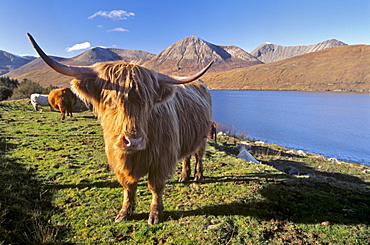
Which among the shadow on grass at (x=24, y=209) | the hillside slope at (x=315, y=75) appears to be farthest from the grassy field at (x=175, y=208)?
the hillside slope at (x=315, y=75)

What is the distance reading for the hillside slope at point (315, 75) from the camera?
101500 mm

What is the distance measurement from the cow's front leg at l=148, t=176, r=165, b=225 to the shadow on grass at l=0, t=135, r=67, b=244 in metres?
1.20

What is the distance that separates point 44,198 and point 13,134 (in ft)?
18.5

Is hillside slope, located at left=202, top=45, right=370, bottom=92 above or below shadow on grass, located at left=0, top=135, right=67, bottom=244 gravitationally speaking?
above

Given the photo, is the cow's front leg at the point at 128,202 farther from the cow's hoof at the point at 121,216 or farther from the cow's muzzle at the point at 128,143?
the cow's muzzle at the point at 128,143

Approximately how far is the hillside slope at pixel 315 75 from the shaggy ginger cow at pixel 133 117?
116616mm

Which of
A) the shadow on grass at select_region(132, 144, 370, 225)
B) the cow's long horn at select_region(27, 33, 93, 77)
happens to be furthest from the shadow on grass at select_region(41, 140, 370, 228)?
the cow's long horn at select_region(27, 33, 93, 77)

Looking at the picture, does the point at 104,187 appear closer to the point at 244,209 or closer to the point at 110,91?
the point at 110,91

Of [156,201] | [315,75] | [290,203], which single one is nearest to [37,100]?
[156,201]

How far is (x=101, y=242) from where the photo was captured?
254cm

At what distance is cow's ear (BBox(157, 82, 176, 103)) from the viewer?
2705 millimetres

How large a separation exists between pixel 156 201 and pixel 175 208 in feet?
1.61

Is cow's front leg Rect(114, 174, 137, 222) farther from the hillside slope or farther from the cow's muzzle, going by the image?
the hillside slope

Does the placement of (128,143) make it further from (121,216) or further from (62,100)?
(62,100)
